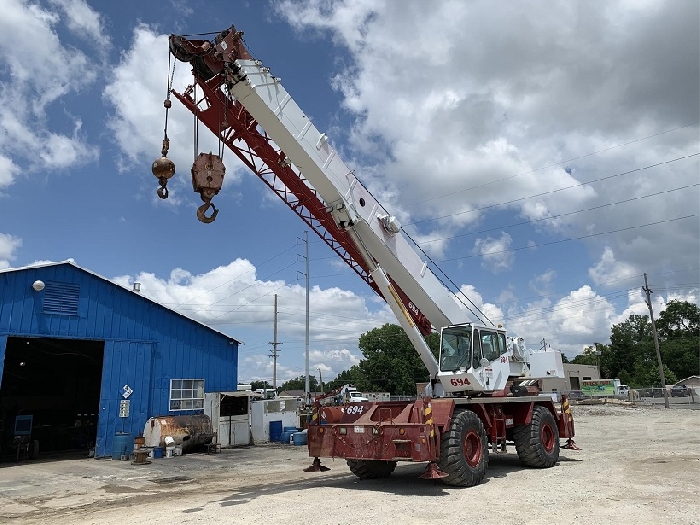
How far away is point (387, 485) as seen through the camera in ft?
35.4

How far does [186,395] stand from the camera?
2038 centimetres

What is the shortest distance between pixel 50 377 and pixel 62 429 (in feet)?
13.8

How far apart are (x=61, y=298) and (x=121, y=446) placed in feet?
17.0

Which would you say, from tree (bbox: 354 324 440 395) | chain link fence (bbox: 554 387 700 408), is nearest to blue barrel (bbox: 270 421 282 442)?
chain link fence (bbox: 554 387 700 408)

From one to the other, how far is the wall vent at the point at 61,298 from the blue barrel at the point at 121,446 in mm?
4315

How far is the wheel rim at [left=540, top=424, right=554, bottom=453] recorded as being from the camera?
1334cm

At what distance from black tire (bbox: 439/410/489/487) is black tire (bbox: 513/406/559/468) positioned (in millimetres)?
2249

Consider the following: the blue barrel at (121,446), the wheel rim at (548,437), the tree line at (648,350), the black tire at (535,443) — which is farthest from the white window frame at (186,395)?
the tree line at (648,350)

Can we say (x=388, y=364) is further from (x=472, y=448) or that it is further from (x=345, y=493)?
(x=345, y=493)

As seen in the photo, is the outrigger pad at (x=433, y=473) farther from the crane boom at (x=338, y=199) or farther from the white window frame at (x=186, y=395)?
the white window frame at (x=186, y=395)

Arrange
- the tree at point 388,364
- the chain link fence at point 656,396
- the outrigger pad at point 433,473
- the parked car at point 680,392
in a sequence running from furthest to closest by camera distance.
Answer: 1. the tree at point 388,364
2. the parked car at point 680,392
3. the chain link fence at point 656,396
4. the outrigger pad at point 433,473

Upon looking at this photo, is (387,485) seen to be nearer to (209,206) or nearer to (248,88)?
(209,206)

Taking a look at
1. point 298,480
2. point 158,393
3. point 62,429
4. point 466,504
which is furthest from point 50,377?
point 466,504

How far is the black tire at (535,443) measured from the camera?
41.8 ft
